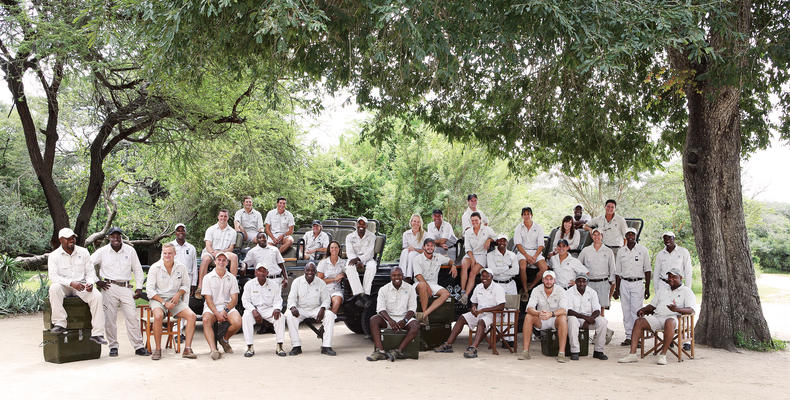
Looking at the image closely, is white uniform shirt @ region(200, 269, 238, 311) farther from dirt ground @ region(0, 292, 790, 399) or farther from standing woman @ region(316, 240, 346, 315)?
standing woman @ region(316, 240, 346, 315)

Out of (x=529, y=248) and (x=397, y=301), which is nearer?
(x=397, y=301)

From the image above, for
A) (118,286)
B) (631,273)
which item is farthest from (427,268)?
(118,286)

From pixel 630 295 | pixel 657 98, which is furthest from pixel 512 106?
pixel 630 295

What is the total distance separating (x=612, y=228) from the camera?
12.0 m

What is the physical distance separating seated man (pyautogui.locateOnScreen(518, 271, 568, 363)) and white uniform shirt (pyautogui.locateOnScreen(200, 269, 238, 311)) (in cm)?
443

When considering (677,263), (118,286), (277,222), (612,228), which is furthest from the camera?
(277,222)

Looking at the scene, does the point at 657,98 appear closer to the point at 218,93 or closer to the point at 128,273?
the point at 218,93

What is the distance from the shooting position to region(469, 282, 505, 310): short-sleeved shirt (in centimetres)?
1048

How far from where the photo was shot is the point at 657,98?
557 inches

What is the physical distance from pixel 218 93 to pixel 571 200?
22.1m

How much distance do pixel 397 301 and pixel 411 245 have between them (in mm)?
1371

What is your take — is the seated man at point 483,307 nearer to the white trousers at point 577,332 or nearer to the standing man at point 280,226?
the white trousers at point 577,332

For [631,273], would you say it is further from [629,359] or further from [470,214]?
[470,214]

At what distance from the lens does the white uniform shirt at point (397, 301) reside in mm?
10164
